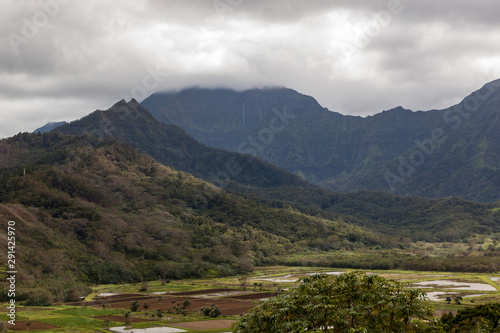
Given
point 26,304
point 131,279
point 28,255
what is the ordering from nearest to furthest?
1. point 26,304
2. point 28,255
3. point 131,279

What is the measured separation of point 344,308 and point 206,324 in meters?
35.6

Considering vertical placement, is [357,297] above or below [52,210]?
below

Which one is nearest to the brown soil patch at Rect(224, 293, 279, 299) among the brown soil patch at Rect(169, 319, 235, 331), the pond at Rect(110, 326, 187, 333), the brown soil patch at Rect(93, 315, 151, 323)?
the brown soil patch at Rect(169, 319, 235, 331)

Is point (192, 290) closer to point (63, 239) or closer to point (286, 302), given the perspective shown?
point (63, 239)

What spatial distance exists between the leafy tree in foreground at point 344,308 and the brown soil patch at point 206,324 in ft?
98.3

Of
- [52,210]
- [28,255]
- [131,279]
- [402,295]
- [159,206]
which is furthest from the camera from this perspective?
[159,206]

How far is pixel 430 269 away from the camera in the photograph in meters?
135

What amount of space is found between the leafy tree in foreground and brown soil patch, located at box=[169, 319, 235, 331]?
1179 inches

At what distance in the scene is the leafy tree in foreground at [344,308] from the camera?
89.6ft

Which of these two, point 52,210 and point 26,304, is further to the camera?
point 52,210

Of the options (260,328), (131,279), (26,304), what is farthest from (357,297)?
(131,279)

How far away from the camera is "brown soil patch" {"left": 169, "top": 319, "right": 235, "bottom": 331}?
58591mm

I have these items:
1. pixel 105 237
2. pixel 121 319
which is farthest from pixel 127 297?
pixel 105 237

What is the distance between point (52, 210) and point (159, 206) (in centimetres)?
5768
